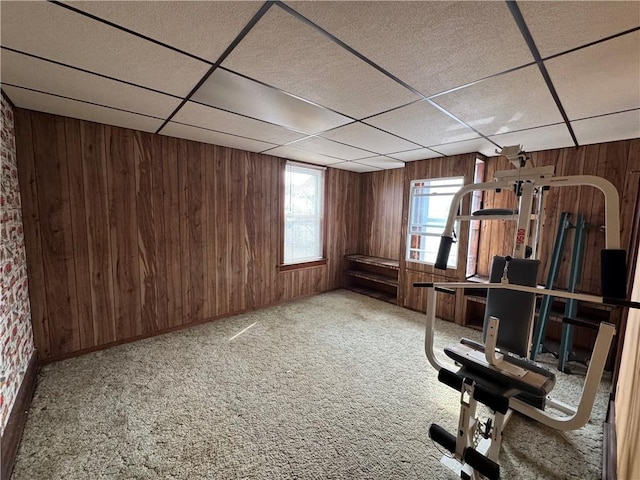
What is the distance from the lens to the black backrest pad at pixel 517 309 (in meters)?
1.74

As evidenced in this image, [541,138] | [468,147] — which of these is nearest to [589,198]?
[541,138]

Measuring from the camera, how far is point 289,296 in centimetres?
442

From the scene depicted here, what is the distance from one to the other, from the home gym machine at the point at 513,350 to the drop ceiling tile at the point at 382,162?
2143mm

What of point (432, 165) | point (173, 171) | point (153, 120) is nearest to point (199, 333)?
point (173, 171)

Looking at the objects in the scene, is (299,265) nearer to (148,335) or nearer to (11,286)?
(148,335)

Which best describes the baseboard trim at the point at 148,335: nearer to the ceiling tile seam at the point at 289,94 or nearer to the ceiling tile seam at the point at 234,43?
the ceiling tile seam at the point at 234,43

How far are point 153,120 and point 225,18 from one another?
1.77m

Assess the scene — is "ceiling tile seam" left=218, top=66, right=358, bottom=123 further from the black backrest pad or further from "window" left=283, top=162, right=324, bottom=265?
"window" left=283, top=162, right=324, bottom=265

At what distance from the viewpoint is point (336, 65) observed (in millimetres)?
1484

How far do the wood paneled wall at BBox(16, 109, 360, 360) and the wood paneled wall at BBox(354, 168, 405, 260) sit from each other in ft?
6.34

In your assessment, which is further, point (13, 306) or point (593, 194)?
point (593, 194)

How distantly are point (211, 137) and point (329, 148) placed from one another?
1.40 meters

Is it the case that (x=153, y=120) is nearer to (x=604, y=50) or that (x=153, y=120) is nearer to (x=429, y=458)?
(x=604, y=50)

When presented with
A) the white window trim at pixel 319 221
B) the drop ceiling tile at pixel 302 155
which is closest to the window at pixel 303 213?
the white window trim at pixel 319 221
